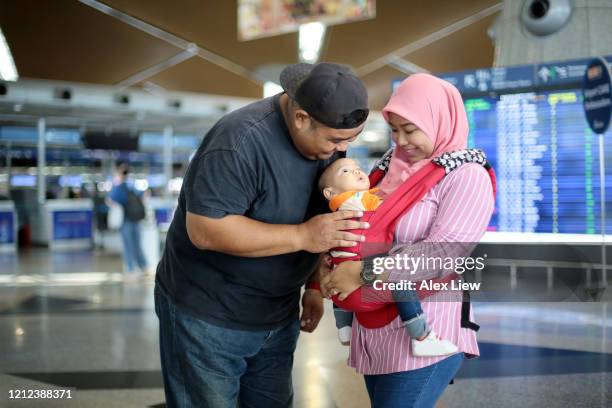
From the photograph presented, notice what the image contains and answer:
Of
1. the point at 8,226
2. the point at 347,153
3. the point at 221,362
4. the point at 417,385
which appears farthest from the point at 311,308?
the point at 8,226

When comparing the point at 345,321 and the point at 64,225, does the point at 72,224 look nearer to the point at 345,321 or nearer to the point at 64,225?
the point at 64,225

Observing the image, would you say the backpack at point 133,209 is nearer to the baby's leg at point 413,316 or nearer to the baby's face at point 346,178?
the baby's face at point 346,178

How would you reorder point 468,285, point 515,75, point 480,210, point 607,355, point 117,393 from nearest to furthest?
1. point 480,210
2. point 468,285
3. point 117,393
4. point 607,355
5. point 515,75

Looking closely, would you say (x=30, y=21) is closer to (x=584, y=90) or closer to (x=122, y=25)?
(x=122, y=25)

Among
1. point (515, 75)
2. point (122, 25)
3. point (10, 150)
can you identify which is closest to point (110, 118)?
point (10, 150)

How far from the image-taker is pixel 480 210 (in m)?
1.36

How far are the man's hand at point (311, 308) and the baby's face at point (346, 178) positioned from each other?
453 mm

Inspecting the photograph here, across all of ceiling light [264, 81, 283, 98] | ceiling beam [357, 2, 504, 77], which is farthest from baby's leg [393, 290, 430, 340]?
ceiling light [264, 81, 283, 98]

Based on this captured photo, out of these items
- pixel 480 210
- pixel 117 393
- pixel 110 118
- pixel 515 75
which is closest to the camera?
pixel 480 210

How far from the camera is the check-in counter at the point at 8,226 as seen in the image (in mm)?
12625

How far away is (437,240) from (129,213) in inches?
293

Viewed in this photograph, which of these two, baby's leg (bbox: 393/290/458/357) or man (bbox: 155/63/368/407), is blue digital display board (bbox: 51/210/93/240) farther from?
baby's leg (bbox: 393/290/458/357)

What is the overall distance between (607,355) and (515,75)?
2.15 metres

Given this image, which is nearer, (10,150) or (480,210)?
(480,210)
